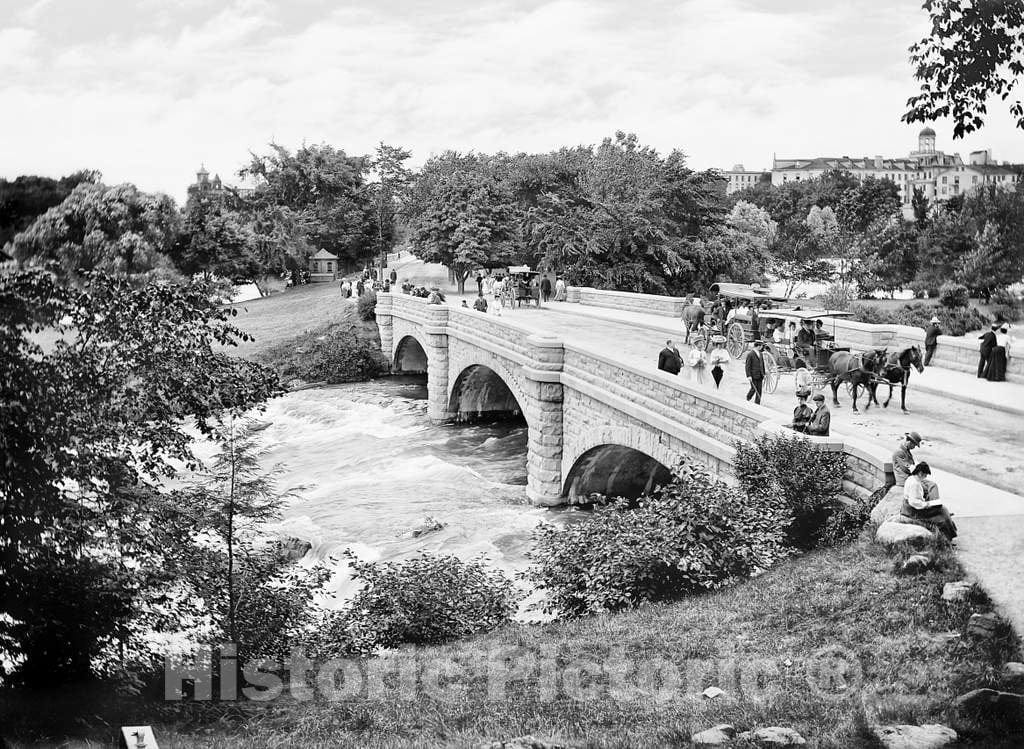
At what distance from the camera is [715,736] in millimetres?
7395

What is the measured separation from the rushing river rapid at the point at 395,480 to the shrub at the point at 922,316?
1318cm

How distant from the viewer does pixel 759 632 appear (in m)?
9.80

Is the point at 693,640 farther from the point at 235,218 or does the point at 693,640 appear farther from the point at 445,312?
the point at 235,218

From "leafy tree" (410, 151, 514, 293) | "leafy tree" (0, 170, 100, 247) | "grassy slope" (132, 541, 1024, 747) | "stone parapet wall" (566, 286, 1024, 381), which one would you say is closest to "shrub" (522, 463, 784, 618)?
"grassy slope" (132, 541, 1024, 747)

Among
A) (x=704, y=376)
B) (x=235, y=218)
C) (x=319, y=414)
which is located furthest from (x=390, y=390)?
(x=704, y=376)

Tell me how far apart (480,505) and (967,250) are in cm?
3768

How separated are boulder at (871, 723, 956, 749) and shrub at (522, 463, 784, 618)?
14.0ft

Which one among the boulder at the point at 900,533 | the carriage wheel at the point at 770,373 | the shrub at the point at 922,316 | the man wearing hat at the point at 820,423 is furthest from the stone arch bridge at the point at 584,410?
the shrub at the point at 922,316

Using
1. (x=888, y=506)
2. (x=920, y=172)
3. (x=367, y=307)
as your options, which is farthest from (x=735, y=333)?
(x=920, y=172)

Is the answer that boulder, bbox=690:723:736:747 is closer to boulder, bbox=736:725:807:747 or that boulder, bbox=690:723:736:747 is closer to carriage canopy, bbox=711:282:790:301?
boulder, bbox=736:725:807:747

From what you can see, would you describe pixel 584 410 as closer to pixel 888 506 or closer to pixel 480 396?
pixel 888 506

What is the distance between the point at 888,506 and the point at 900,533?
2.37ft

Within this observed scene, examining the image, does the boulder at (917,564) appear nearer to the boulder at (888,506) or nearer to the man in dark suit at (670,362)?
the boulder at (888,506)

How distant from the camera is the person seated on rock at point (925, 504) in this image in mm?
10328
